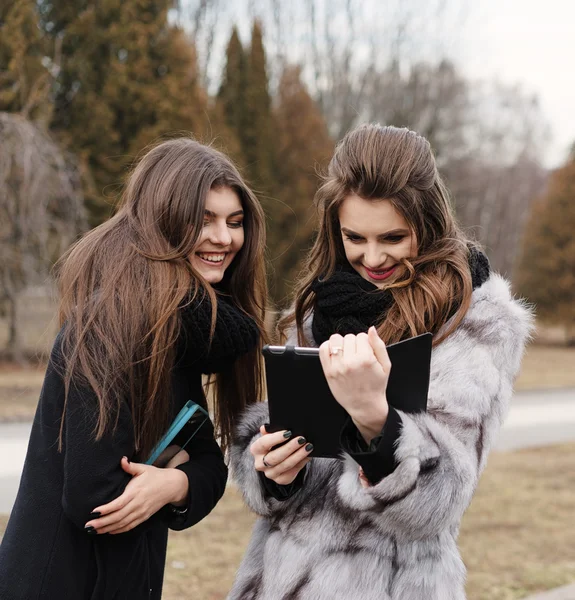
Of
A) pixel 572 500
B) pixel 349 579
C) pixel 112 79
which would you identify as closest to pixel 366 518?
pixel 349 579

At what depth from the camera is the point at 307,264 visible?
222 centimetres

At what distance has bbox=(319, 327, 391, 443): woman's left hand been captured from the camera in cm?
143

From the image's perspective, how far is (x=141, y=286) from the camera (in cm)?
185

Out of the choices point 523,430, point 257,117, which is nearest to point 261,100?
point 257,117

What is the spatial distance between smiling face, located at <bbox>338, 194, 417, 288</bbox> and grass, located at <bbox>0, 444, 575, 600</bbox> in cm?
259

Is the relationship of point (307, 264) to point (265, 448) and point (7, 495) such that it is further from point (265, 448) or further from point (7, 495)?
point (7, 495)

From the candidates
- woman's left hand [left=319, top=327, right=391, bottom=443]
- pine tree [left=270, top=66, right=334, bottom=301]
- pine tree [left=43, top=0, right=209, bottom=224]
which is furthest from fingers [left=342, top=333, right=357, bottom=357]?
pine tree [left=270, top=66, right=334, bottom=301]

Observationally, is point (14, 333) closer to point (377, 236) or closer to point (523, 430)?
point (523, 430)

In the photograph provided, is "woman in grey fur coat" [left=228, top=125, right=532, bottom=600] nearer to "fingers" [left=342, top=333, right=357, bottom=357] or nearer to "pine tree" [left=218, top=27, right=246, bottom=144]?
"fingers" [left=342, top=333, right=357, bottom=357]

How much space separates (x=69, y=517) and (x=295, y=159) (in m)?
21.4

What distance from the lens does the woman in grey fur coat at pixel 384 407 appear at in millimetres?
1533

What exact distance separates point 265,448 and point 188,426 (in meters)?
0.33

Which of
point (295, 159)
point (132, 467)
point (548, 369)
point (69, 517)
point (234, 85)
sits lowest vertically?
point (548, 369)

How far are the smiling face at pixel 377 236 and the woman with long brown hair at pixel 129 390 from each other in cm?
35
